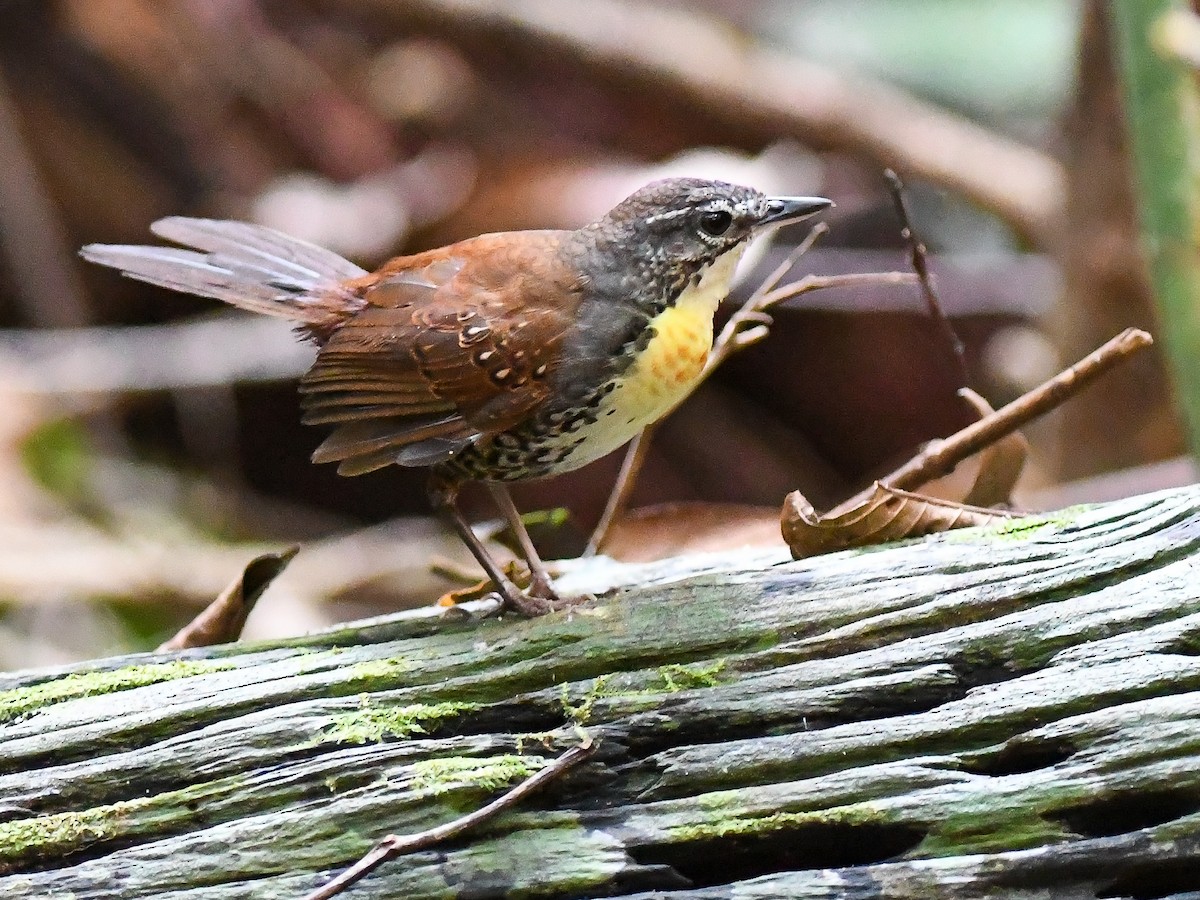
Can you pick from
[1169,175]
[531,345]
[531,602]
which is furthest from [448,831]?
[1169,175]

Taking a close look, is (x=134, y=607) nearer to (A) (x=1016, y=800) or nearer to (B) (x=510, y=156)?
(B) (x=510, y=156)

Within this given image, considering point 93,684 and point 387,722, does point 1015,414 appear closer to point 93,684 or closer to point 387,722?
point 387,722

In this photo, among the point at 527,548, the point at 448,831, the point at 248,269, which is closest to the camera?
the point at 448,831

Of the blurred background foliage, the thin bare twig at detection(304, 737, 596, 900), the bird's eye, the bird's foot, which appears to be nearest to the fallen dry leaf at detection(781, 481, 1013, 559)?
the bird's foot

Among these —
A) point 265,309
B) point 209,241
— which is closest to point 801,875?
point 265,309

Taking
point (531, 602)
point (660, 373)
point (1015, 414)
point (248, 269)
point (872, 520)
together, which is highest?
point (248, 269)

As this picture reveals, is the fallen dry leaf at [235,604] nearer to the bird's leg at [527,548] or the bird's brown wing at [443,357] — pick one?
the bird's brown wing at [443,357]

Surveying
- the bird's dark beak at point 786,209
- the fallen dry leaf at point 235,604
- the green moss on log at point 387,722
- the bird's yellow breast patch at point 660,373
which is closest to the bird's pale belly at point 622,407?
the bird's yellow breast patch at point 660,373

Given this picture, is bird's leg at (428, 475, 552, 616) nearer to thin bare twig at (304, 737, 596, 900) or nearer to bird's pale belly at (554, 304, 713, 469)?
bird's pale belly at (554, 304, 713, 469)
